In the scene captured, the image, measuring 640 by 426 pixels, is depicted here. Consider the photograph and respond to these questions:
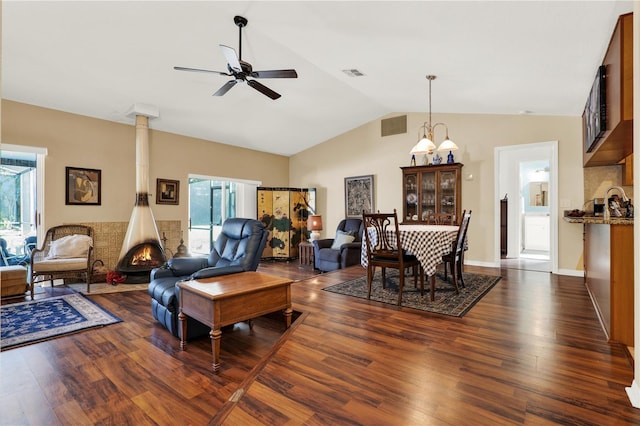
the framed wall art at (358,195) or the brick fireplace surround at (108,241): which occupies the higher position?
the framed wall art at (358,195)

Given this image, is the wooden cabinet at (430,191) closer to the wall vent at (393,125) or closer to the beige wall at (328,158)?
the beige wall at (328,158)

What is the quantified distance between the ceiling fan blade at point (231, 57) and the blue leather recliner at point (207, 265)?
1587mm

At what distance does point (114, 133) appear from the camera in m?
5.36

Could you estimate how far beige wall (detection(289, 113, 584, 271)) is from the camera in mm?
4805

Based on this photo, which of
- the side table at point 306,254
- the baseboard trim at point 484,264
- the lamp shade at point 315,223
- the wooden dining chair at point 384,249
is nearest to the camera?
the wooden dining chair at point 384,249

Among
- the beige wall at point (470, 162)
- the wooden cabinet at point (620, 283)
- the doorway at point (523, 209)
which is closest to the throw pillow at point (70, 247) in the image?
the beige wall at point (470, 162)

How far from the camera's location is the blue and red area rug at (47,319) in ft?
9.34

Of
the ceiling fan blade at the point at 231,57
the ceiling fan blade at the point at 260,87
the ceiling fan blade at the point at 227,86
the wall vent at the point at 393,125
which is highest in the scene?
the wall vent at the point at 393,125

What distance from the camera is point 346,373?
6.51 feet

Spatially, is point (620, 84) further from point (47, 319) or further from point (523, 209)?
point (523, 209)

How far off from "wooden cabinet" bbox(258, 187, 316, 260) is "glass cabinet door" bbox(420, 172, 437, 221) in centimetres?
289

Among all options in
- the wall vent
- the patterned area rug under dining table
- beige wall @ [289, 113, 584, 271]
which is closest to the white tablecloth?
A: the patterned area rug under dining table

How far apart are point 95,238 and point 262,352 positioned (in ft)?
13.5

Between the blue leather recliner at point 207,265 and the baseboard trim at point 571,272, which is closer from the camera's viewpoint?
A: the blue leather recliner at point 207,265
